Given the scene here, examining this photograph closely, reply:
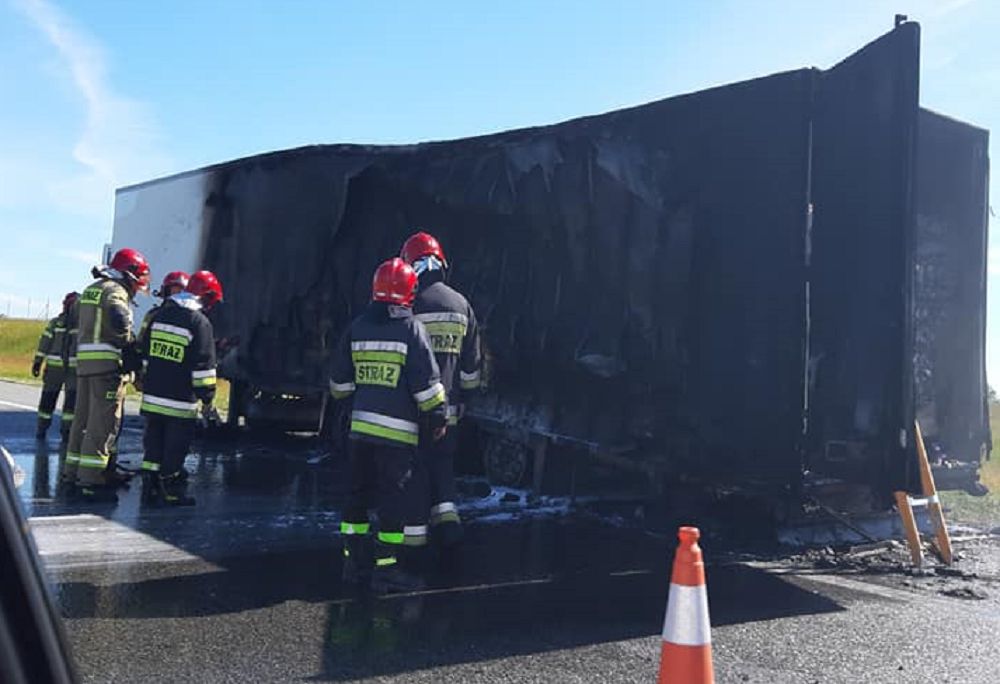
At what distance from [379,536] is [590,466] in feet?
9.25

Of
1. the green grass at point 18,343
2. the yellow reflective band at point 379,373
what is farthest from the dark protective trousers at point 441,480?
the green grass at point 18,343

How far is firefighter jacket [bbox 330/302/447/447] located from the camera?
4.76 m

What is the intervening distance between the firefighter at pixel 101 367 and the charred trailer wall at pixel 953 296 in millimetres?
5752

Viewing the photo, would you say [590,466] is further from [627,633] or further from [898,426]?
[627,633]

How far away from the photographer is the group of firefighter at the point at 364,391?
4.78 m

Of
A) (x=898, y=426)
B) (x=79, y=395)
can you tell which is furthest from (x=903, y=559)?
(x=79, y=395)

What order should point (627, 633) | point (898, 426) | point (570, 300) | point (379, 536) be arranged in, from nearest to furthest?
point (627, 633) → point (379, 536) → point (898, 426) → point (570, 300)

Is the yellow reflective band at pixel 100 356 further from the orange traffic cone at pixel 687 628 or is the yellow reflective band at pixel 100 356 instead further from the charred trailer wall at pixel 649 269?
the orange traffic cone at pixel 687 628

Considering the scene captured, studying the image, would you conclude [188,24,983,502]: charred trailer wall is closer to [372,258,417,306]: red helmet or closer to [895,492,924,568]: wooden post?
[895,492,924,568]: wooden post

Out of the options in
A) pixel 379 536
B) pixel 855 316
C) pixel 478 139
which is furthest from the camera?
pixel 478 139

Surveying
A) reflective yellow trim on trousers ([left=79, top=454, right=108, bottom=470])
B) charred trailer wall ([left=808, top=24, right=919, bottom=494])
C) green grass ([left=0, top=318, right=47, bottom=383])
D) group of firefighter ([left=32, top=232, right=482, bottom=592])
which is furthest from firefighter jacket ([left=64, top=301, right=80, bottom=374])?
green grass ([left=0, top=318, right=47, bottom=383])

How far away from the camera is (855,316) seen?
576 centimetres

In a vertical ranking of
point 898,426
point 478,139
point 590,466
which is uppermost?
point 478,139

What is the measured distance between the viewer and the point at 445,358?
535 centimetres
